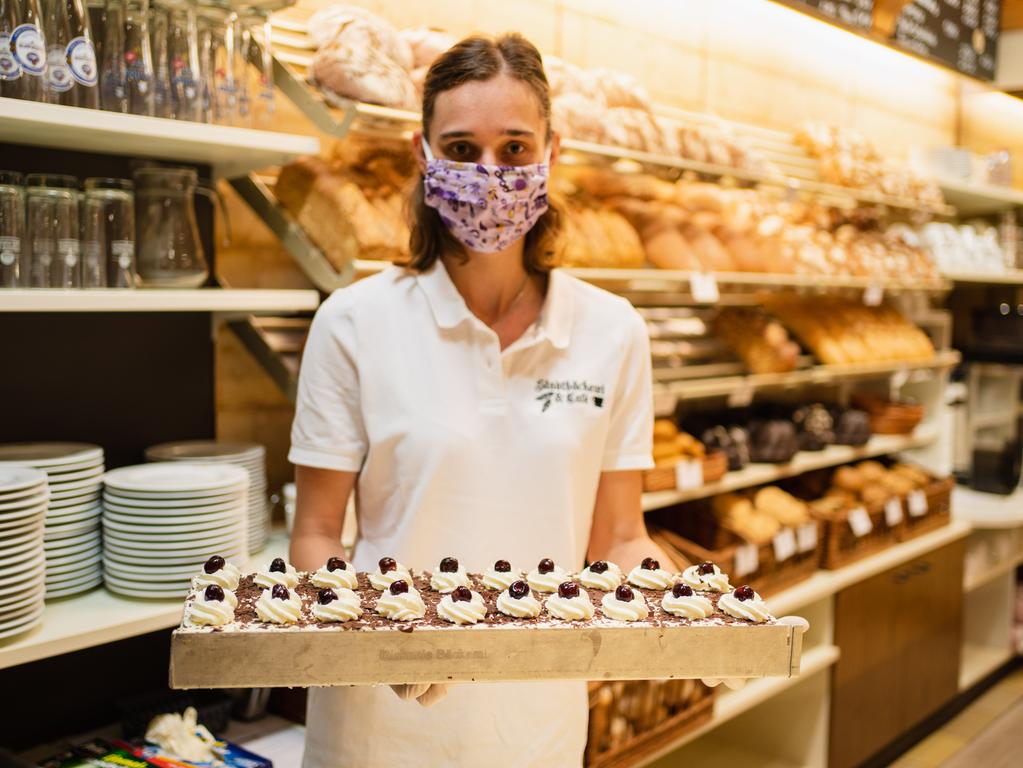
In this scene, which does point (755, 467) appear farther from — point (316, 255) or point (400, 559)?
point (400, 559)

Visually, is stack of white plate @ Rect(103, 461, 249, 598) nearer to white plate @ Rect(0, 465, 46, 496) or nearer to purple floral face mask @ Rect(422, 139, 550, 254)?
white plate @ Rect(0, 465, 46, 496)

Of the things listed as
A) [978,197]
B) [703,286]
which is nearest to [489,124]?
[703,286]

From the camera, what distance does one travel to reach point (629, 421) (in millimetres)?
1731

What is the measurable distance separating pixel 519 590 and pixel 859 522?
288 cm

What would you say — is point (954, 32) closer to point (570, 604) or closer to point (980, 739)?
point (980, 739)

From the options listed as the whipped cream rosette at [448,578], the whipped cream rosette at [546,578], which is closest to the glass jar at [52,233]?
the whipped cream rosette at [448,578]

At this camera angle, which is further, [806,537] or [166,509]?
[806,537]

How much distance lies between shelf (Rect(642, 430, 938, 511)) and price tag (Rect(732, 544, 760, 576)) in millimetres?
222

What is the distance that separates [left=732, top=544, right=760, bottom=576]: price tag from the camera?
320 centimetres

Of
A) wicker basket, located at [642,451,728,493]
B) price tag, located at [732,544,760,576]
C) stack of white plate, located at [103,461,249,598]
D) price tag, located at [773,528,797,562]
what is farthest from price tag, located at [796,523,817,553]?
stack of white plate, located at [103,461,249,598]

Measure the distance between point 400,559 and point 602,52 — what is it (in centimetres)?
266

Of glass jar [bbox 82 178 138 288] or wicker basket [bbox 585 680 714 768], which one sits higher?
glass jar [bbox 82 178 138 288]

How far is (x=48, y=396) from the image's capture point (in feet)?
6.93

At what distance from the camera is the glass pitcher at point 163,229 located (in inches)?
77.4
